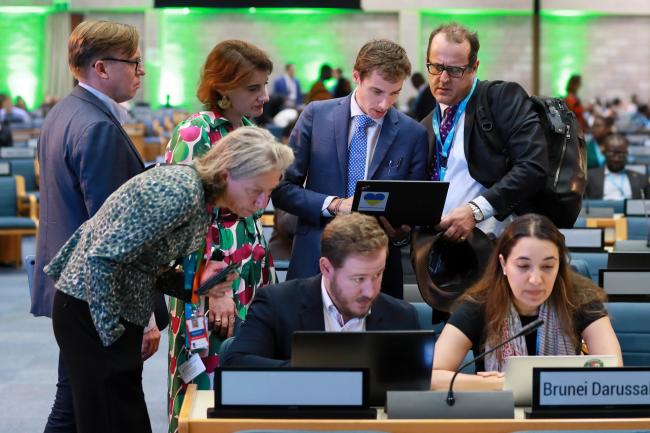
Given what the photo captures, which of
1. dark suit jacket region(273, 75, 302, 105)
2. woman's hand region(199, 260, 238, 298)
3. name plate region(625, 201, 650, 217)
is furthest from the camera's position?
dark suit jacket region(273, 75, 302, 105)

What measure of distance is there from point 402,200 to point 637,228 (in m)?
3.55

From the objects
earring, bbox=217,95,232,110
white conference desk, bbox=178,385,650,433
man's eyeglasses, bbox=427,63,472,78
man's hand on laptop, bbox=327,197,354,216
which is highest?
man's eyeglasses, bbox=427,63,472,78

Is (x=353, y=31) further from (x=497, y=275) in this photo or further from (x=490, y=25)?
(x=497, y=275)

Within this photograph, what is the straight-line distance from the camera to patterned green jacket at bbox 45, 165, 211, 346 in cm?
256

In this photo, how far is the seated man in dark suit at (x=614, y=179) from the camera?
348 inches

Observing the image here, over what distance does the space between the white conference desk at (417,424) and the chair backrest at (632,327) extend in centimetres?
133

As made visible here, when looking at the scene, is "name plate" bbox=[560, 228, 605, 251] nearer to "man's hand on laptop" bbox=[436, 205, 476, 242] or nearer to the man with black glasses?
the man with black glasses

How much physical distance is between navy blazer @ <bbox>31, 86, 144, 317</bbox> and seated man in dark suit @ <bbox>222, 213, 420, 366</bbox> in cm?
52

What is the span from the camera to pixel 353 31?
23.5 m

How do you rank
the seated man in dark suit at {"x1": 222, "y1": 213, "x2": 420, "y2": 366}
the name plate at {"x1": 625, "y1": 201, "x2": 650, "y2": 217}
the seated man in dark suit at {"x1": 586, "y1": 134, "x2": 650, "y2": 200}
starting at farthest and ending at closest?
the seated man in dark suit at {"x1": 586, "y1": 134, "x2": 650, "y2": 200}, the name plate at {"x1": 625, "y1": 201, "x2": 650, "y2": 217}, the seated man in dark suit at {"x1": 222, "y1": 213, "x2": 420, "y2": 366}

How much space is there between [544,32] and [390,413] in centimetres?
2206

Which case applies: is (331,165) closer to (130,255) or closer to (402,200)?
(402,200)

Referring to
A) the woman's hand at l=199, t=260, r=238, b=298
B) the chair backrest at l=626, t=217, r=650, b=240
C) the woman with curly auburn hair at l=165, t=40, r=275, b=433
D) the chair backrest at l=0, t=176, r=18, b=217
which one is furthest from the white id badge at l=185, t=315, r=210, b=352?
the chair backrest at l=0, t=176, r=18, b=217

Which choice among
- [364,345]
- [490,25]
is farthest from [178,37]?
[364,345]
